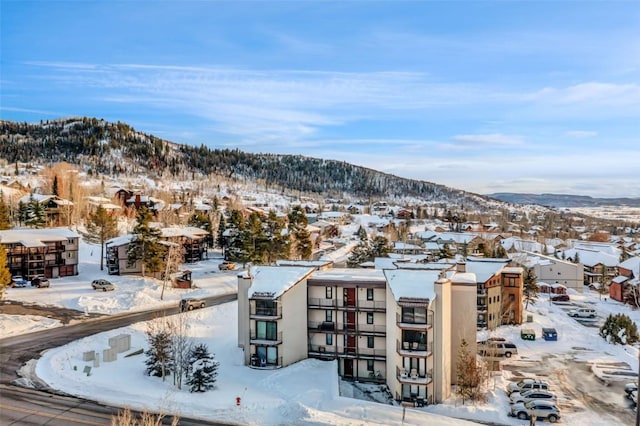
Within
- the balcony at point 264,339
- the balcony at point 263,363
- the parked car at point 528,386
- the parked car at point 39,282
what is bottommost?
the parked car at point 528,386

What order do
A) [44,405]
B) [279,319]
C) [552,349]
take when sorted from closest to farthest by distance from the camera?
1. [44,405]
2. [279,319]
3. [552,349]

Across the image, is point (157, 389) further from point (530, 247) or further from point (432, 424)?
point (530, 247)

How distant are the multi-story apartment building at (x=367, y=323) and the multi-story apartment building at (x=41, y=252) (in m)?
27.6

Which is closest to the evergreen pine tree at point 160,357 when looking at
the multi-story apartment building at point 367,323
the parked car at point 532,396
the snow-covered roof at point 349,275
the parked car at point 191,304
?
the multi-story apartment building at point 367,323

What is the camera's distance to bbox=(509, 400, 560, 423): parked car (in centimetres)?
2531

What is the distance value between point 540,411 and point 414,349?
7.14 meters

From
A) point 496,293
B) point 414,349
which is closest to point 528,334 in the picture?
point 496,293

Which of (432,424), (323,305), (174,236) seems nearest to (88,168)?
(174,236)

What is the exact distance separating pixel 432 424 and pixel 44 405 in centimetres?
1796

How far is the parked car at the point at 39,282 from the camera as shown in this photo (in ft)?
146

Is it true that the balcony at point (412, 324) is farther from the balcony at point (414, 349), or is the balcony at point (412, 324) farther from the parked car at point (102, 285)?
the parked car at point (102, 285)

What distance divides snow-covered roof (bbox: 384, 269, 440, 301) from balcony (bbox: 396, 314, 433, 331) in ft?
3.90

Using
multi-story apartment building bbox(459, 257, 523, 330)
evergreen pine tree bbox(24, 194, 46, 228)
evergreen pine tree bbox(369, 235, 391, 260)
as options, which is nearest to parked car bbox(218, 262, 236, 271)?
evergreen pine tree bbox(369, 235, 391, 260)

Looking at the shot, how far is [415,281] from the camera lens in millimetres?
28484
